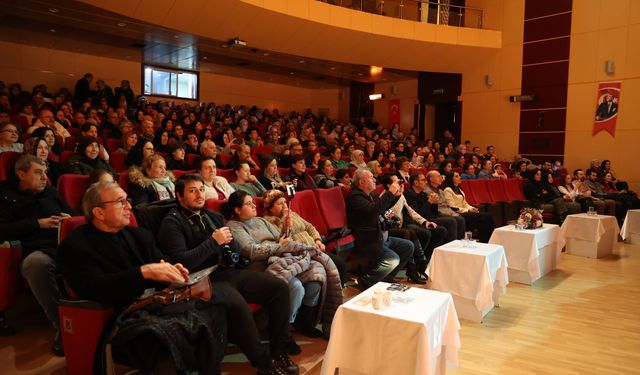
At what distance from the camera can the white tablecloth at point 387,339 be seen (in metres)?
1.85

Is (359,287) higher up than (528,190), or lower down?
lower down

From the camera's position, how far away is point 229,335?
2.12 meters

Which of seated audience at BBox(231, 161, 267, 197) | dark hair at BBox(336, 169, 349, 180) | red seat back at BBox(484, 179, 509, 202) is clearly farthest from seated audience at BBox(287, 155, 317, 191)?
red seat back at BBox(484, 179, 509, 202)

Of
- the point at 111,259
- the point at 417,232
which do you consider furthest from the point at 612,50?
the point at 111,259

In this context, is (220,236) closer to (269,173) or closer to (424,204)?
(269,173)

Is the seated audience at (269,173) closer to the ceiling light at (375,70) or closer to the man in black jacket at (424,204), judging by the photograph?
the man in black jacket at (424,204)

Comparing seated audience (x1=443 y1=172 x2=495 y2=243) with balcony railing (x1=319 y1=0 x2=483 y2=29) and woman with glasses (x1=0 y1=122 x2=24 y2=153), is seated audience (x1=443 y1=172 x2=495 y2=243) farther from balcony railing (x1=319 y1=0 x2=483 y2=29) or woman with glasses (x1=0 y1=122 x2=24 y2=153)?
balcony railing (x1=319 y1=0 x2=483 y2=29)

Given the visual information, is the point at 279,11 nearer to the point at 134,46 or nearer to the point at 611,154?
the point at 134,46

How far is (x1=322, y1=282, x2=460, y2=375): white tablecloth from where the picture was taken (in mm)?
1848

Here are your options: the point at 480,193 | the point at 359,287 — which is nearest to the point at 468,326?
the point at 359,287

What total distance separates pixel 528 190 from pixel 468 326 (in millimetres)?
4582

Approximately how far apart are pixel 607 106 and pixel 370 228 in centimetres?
764

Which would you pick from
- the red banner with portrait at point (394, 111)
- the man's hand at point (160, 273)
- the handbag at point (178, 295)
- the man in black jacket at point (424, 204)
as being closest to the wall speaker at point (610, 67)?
the red banner with portrait at point (394, 111)

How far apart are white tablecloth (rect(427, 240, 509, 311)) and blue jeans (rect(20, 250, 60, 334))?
2410mm
